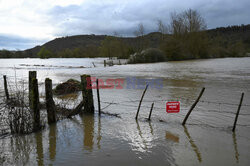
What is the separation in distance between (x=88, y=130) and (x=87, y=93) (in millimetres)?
1487

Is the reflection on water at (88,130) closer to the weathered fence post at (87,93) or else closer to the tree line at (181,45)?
the weathered fence post at (87,93)

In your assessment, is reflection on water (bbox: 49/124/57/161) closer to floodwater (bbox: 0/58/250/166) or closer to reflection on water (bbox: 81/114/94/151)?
floodwater (bbox: 0/58/250/166)

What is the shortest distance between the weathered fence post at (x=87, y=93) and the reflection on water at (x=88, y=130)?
0.24m

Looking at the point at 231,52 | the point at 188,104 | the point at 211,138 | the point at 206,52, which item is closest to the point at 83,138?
the point at 211,138

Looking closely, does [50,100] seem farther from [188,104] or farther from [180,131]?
[188,104]

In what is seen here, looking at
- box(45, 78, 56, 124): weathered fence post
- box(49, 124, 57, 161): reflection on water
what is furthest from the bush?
box(49, 124, 57, 161): reflection on water

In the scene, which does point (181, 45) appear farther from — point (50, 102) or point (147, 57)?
point (50, 102)

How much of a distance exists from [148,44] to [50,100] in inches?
2759

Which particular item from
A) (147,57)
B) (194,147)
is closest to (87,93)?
(194,147)

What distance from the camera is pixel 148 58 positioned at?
148 feet

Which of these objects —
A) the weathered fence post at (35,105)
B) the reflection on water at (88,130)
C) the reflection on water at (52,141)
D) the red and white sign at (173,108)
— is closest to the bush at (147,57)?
the red and white sign at (173,108)

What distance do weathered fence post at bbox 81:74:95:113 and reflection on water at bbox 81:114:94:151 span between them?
0.24m

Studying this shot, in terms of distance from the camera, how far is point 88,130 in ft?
19.3

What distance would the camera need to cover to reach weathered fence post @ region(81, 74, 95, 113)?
6895mm
